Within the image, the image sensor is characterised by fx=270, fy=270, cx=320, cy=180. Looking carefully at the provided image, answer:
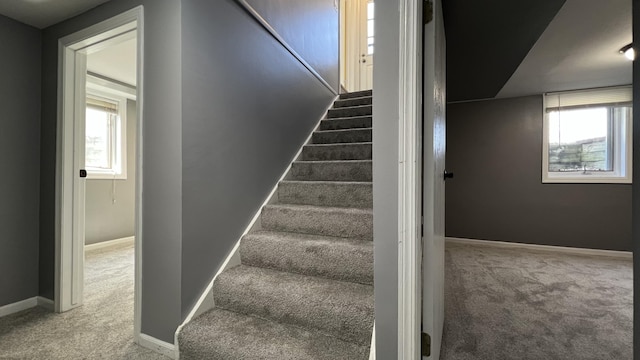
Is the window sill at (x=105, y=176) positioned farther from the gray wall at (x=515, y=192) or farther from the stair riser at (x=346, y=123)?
the gray wall at (x=515, y=192)

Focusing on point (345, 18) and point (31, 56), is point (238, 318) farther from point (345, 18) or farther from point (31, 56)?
point (345, 18)

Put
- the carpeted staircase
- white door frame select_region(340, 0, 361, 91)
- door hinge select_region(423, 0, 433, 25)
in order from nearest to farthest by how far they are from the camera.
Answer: door hinge select_region(423, 0, 433, 25) → the carpeted staircase → white door frame select_region(340, 0, 361, 91)

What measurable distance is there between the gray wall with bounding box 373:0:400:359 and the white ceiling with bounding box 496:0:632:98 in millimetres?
1592

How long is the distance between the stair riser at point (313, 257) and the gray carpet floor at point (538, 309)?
0.63m

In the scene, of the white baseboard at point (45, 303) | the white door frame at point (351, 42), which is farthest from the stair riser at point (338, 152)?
the white door frame at point (351, 42)

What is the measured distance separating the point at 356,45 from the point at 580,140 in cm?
346

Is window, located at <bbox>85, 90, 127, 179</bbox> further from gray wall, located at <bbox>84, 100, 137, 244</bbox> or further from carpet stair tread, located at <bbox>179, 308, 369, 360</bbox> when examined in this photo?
carpet stair tread, located at <bbox>179, 308, 369, 360</bbox>

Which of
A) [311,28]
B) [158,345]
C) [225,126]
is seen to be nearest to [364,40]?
[311,28]

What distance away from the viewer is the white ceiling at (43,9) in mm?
1646

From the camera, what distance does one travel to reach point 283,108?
231cm

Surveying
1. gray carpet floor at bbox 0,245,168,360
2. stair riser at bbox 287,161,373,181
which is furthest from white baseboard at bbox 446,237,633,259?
gray carpet floor at bbox 0,245,168,360

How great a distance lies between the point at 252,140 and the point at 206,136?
1.35 feet

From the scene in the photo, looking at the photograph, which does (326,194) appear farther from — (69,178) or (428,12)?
(69,178)

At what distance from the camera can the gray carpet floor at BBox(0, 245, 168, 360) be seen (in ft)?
4.56
